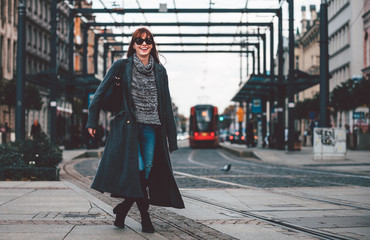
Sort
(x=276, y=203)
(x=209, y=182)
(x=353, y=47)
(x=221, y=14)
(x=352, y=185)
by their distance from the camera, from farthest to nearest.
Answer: (x=353, y=47) < (x=221, y=14) < (x=209, y=182) < (x=352, y=185) < (x=276, y=203)

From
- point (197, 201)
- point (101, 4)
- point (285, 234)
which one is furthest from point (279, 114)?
point (285, 234)

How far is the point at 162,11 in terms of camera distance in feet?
110

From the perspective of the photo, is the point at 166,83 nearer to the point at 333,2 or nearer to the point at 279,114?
the point at 279,114

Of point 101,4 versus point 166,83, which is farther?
point 101,4

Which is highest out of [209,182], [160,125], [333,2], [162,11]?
[333,2]

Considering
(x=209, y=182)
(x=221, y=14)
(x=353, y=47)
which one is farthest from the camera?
(x=353, y=47)

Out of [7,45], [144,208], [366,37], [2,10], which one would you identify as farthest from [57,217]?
[366,37]

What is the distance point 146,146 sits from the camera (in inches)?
245

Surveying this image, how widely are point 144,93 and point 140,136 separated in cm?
38

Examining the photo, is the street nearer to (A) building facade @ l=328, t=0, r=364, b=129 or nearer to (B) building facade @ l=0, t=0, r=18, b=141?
(B) building facade @ l=0, t=0, r=18, b=141

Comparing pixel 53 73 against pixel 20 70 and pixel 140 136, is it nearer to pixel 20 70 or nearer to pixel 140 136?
pixel 20 70

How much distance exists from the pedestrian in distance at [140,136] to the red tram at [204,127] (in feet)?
140

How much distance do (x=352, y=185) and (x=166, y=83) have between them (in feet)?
25.0

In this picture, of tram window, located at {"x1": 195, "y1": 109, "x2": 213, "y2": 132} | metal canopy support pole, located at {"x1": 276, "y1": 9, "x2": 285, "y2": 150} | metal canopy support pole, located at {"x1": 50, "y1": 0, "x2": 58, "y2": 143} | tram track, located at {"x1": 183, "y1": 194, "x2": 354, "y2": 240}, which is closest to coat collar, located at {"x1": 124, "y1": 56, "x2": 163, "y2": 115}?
tram track, located at {"x1": 183, "y1": 194, "x2": 354, "y2": 240}
